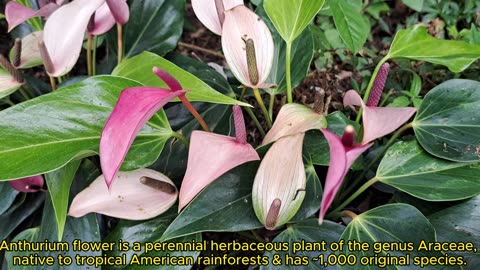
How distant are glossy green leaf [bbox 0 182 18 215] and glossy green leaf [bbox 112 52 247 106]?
33 centimetres

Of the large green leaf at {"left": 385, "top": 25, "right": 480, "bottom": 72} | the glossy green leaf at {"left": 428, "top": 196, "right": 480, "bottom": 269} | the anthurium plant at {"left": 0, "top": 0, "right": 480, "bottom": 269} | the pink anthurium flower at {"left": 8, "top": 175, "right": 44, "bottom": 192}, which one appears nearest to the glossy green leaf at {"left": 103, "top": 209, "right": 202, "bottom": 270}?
the anthurium plant at {"left": 0, "top": 0, "right": 480, "bottom": 269}

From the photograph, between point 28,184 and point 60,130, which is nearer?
point 60,130

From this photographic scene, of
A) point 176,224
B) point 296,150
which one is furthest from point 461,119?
point 176,224

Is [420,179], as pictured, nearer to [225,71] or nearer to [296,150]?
[296,150]

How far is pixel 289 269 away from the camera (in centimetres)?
79

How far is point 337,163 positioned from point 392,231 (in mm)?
307

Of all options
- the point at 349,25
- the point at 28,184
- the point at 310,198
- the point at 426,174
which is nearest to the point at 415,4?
the point at 349,25

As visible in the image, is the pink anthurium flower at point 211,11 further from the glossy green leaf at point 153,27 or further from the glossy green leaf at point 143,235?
the glossy green leaf at point 143,235

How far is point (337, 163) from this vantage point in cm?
54

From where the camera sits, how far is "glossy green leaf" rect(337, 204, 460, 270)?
29.5 inches

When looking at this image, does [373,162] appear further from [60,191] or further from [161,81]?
[60,191]

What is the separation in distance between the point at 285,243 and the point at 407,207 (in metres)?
0.22

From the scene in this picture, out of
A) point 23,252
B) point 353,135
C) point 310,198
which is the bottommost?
point 23,252

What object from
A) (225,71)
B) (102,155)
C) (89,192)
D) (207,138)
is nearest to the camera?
(102,155)
